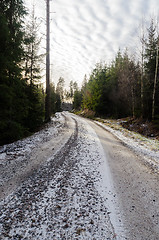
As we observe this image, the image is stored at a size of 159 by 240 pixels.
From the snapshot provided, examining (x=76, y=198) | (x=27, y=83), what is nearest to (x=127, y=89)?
(x=27, y=83)

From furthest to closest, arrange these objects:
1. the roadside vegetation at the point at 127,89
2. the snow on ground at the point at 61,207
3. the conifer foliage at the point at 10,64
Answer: the roadside vegetation at the point at 127,89
the conifer foliage at the point at 10,64
the snow on ground at the point at 61,207

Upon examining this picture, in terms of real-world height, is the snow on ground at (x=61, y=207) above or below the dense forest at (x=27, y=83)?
below

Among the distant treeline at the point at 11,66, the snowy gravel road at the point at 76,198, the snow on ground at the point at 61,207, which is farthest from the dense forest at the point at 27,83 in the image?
the snow on ground at the point at 61,207

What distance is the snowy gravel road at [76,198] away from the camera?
216 cm

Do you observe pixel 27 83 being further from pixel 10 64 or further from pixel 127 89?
pixel 127 89

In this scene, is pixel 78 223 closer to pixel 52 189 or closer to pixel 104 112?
pixel 52 189

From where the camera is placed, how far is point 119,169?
179 inches

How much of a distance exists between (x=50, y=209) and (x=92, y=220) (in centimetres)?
92

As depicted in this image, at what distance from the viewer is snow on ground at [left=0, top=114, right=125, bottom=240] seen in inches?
82.7

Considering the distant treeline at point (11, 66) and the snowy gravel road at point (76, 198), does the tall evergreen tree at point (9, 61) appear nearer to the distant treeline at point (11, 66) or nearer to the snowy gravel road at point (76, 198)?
the distant treeline at point (11, 66)

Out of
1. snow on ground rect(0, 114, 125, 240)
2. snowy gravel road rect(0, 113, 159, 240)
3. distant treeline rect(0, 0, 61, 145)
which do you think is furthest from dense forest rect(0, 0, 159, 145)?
snow on ground rect(0, 114, 125, 240)

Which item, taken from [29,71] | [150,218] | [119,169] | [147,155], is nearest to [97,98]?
[29,71]

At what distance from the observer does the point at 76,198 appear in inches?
117

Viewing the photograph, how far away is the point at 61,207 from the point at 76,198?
444 mm
